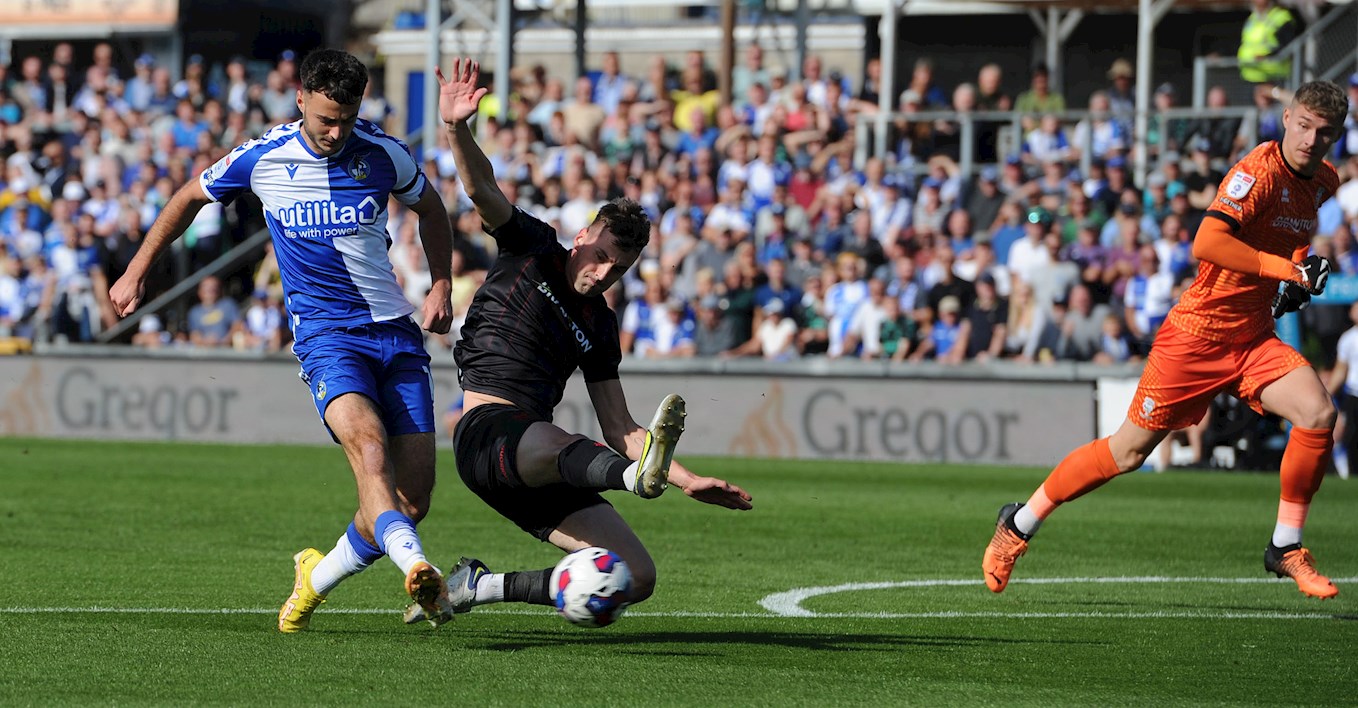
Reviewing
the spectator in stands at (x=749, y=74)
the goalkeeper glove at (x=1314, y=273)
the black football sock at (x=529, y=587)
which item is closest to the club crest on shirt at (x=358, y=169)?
the black football sock at (x=529, y=587)

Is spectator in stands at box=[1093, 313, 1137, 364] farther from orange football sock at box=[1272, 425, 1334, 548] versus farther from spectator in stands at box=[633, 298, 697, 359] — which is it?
orange football sock at box=[1272, 425, 1334, 548]

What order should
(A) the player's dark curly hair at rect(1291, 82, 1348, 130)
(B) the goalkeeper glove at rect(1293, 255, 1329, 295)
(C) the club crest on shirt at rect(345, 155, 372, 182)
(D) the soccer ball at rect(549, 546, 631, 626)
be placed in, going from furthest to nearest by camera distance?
1. (A) the player's dark curly hair at rect(1291, 82, 1348, 130)
2. (B) the goalkeeper glove at rect(1293, 255, 1329, 295)
3. (C) the club crest on shirt at rect(345, 155, 372, 182)
4. (D) the soccer ball at rect(549, 546, 631, 626)

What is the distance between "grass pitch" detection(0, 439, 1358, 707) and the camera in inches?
249

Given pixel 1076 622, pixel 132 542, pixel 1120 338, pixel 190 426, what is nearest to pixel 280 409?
pixel 190 426

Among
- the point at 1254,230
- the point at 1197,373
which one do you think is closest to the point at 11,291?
the point at 1197,373

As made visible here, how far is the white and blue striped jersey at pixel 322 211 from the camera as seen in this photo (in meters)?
7.51

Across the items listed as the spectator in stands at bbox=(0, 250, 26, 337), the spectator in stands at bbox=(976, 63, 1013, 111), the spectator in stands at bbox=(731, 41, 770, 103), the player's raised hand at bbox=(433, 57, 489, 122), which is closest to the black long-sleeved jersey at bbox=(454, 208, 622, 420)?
the player's raised hand at bbox=(433, 57, 489, 122)

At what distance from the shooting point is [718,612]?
8469mm

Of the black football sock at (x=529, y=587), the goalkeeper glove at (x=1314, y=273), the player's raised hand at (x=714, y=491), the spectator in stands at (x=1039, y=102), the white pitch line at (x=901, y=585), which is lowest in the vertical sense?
the white pitch line at (x=901, y=585)

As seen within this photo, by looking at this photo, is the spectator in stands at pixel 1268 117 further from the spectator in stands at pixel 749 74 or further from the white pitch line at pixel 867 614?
the white pitch line at pixel 867 614

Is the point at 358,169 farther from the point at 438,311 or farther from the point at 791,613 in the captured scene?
the point at 791,613

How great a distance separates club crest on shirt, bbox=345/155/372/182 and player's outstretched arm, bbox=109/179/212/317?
0.58 meters

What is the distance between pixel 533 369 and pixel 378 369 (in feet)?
2.06

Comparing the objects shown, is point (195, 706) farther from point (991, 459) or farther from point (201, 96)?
point (201, 96)
